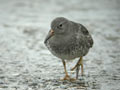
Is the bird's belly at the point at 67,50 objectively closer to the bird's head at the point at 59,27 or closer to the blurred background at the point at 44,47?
the bird's head at the point at 59,27

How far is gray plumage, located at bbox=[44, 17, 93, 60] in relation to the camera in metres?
5.94

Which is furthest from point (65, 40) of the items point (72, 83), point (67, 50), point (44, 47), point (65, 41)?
point (44, 47)

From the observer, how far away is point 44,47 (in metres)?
8.62

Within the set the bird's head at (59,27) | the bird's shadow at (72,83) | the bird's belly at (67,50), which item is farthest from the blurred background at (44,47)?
the bird's head at (59,27)

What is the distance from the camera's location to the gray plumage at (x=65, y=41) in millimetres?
5938

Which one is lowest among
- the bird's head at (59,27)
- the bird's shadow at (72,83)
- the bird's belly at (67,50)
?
the bird's shadow at (72,83)

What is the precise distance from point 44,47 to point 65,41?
8.84 feet

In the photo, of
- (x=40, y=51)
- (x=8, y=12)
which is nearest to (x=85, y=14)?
(x=8, y=12)

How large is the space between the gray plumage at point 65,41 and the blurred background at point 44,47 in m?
0.57

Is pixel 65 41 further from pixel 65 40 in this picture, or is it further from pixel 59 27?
pixel 59 27

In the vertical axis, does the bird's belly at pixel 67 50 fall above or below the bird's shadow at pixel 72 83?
above

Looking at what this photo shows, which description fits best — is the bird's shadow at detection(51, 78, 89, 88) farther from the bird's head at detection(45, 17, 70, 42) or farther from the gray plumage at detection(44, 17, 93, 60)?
the bird's head at detection(45, 17, 70, 42)

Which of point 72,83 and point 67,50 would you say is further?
point 72,83

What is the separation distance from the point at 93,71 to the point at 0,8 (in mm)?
7368
